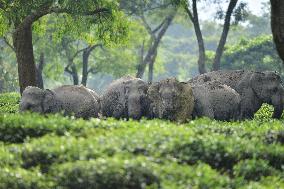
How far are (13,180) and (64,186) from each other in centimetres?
87

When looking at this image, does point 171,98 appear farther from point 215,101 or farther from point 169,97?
point 215,101

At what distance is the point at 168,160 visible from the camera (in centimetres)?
935

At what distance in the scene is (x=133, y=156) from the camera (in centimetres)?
921

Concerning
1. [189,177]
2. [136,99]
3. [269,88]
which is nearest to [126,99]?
[136,99]

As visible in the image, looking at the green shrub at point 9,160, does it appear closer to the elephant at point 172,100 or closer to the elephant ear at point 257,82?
the elephant at point 172,100

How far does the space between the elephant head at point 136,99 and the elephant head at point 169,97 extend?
115 cm

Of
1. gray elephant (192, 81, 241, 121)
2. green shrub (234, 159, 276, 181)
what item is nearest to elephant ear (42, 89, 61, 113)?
gray elephant (192, 81, 241, 121)

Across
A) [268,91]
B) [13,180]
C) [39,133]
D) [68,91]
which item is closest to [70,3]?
[68,91]

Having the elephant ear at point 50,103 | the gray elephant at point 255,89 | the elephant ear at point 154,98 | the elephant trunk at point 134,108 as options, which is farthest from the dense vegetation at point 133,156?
the gray elephant at point 255,89

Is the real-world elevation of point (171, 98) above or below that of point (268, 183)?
above

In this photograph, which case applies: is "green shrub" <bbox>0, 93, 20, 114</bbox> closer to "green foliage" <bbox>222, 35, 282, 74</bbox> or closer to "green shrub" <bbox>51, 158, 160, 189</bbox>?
"green shrub" <bbox>51, 158, 160, 189</bbox>

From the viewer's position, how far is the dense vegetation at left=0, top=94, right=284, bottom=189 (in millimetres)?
8781

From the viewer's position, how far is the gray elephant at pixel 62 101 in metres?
18.3

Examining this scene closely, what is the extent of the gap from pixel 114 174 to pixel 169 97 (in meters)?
8.99
